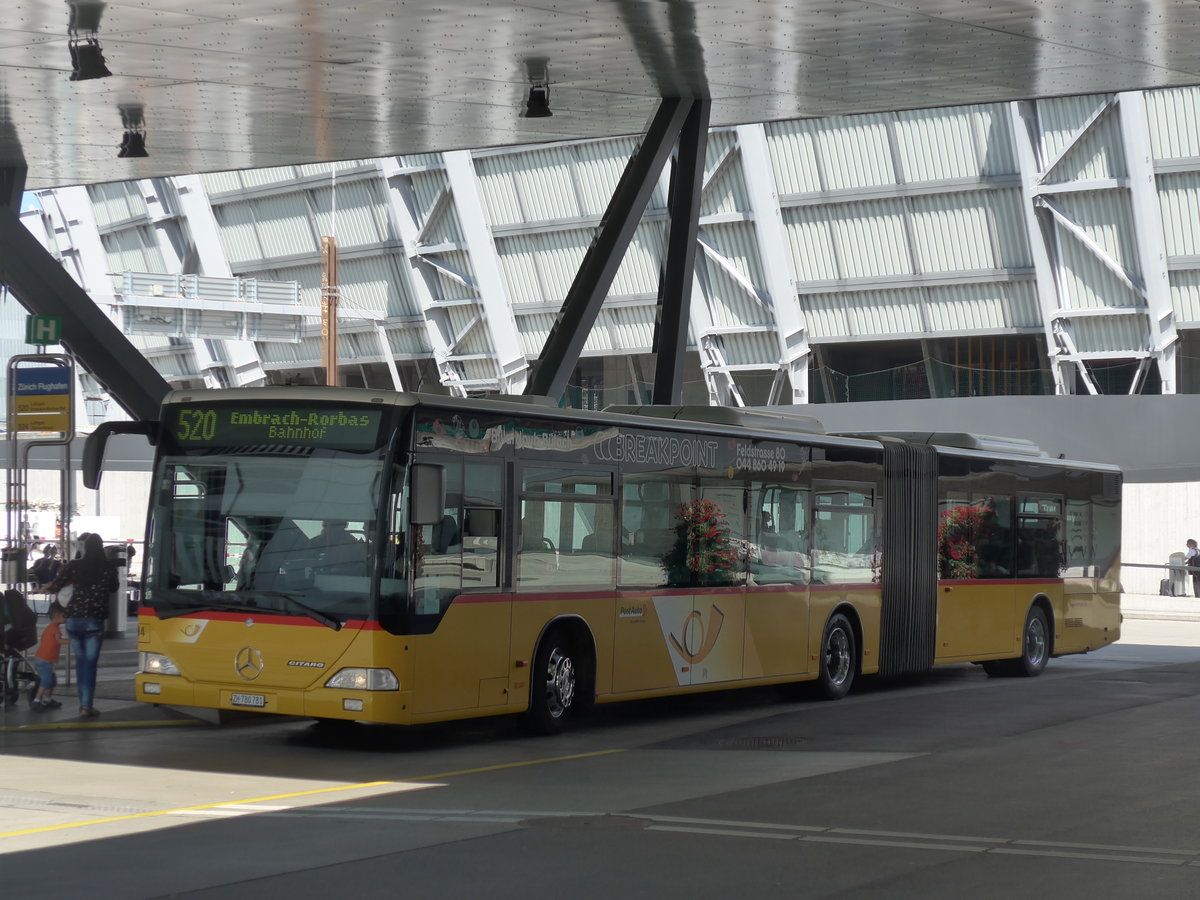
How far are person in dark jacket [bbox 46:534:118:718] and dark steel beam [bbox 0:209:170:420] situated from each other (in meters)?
3.35

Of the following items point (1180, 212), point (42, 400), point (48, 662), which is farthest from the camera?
point (1180, 212)

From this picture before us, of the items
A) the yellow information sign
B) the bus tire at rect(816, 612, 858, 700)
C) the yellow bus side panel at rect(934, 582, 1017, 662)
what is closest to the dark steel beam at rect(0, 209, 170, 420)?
the yellow information sign

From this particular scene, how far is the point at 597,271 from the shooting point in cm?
1859

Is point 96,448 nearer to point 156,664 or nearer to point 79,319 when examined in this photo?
point 156,664

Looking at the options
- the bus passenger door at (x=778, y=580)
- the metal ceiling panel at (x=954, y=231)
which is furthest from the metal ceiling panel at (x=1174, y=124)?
the bus passenger door at (x=778, y=580)

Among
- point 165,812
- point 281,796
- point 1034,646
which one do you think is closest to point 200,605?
point 281,796

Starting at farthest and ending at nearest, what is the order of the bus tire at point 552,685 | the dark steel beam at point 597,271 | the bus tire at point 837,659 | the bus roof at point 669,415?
the dark steel beam at point 597,271, the bus tire at point 837,659, the bus tire at point 552,685, the bus roof at point 669,415

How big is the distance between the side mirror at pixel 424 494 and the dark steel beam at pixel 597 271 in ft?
18.0

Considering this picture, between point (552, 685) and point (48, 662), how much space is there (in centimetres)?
444

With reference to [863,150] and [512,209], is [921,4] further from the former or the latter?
[512,209]

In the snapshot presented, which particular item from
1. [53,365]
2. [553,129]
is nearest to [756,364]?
[553,129]

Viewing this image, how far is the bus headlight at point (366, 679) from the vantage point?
40.2ft

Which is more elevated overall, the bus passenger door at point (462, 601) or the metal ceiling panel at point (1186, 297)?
the metal ceiling panel at point (1186, 297)

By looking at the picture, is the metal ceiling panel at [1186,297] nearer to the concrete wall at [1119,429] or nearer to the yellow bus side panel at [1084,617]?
the concrete wall at [1119,429]
